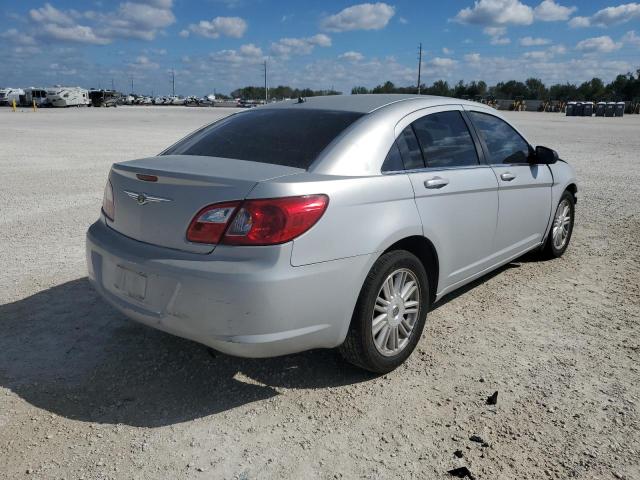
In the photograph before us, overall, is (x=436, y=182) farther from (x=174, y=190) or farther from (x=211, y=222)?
(x=174, y=190)

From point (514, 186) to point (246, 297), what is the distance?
2.77 meters

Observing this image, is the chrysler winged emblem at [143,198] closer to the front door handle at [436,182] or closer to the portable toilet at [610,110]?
the front door handle at [436,182]

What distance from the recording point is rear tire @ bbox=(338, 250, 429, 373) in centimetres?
308

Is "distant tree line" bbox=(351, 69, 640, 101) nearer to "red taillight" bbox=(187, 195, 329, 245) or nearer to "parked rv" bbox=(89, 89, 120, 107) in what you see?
"parked rv" bbox=(89, 89, 120, 107)

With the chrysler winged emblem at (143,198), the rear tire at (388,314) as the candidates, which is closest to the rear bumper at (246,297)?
the rear tire at (388,314)

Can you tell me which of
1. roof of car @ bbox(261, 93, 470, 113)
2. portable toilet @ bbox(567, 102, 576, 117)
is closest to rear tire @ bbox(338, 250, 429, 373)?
roof of car @ bbox(261, 93, 470, 113)

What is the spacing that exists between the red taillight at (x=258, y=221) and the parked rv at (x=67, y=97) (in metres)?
68.6

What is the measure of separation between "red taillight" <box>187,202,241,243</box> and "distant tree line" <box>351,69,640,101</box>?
86.7 metres

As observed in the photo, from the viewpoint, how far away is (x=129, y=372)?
337cm

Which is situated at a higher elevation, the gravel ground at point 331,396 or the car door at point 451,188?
the car door at point 451,188

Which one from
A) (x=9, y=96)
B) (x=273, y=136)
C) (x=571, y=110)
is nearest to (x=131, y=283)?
(x=273, y=136)

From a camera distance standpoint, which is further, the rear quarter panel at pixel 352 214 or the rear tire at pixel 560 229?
the rear tire at pixel 560 229

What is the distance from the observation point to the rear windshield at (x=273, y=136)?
10.5ft

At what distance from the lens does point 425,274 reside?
3510mm
